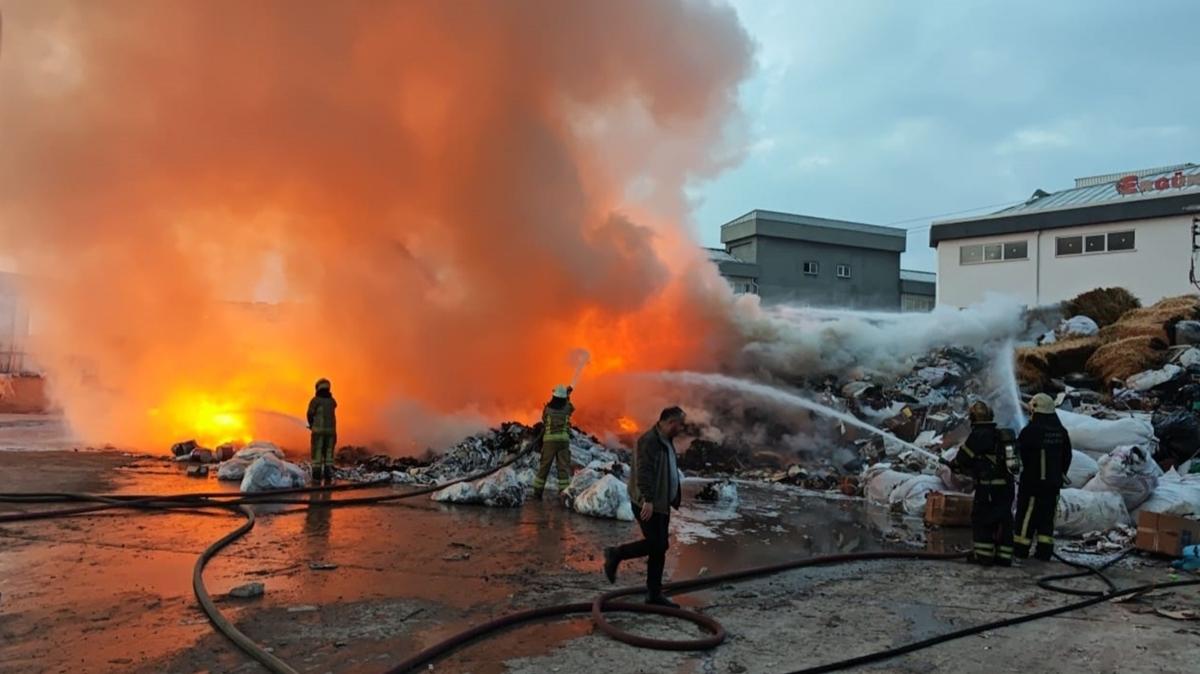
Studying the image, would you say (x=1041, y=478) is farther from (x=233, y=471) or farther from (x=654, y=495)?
(x=233, y=471)

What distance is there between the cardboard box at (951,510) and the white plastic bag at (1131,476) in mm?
1307

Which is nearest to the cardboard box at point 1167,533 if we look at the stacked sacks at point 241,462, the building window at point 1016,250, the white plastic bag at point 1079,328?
the white plastic bag at point 1079,328

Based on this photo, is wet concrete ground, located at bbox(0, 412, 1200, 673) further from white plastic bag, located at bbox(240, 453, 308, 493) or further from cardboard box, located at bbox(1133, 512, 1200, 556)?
white plastic bag, located at bbox(240, 453, 308, 493)

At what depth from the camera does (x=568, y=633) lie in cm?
478

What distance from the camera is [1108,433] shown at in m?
9.87

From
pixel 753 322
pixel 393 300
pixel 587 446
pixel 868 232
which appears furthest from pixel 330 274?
pixel 868 232

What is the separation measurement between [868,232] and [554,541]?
2907 centimetres

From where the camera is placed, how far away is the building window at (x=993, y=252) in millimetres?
24192

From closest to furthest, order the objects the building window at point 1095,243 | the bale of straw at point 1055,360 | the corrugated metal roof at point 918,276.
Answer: the bale of straw at point 1055,360 < the building window at point 1095,243 < the corrugated metal roof at point 918,276

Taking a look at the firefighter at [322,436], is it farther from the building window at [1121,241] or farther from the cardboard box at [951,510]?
the building window at [1121,241]

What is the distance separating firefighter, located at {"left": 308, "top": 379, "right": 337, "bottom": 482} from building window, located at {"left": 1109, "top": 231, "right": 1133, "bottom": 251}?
71.3 feet

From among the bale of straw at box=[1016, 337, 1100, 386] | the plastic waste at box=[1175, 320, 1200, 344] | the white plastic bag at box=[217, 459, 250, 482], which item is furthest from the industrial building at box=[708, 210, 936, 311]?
the white plastic bag at box=[217, 459, 250, 482]

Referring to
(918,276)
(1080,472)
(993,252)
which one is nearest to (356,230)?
(1080,472)

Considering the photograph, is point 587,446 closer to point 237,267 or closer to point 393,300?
point 393,300
